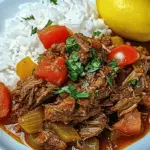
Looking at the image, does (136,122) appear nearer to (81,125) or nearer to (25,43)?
(81,125)

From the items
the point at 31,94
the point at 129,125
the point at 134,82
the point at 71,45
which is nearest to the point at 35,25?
the point at 71,45

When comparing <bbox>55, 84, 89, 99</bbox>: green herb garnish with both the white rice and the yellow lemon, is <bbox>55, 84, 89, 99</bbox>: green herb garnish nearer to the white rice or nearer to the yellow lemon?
the white rice

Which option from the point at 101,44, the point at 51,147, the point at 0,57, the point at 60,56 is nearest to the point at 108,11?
the point at 101,44

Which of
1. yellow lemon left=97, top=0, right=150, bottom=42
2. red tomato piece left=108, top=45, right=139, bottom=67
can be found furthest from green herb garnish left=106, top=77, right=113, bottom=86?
yellow lemon left=97, top=0, right=150, bottom=42

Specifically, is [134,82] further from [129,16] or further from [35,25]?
[35,25]

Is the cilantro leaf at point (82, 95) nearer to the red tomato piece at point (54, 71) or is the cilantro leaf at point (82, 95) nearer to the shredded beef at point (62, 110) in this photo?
the shredded beef at point (62, 110)
